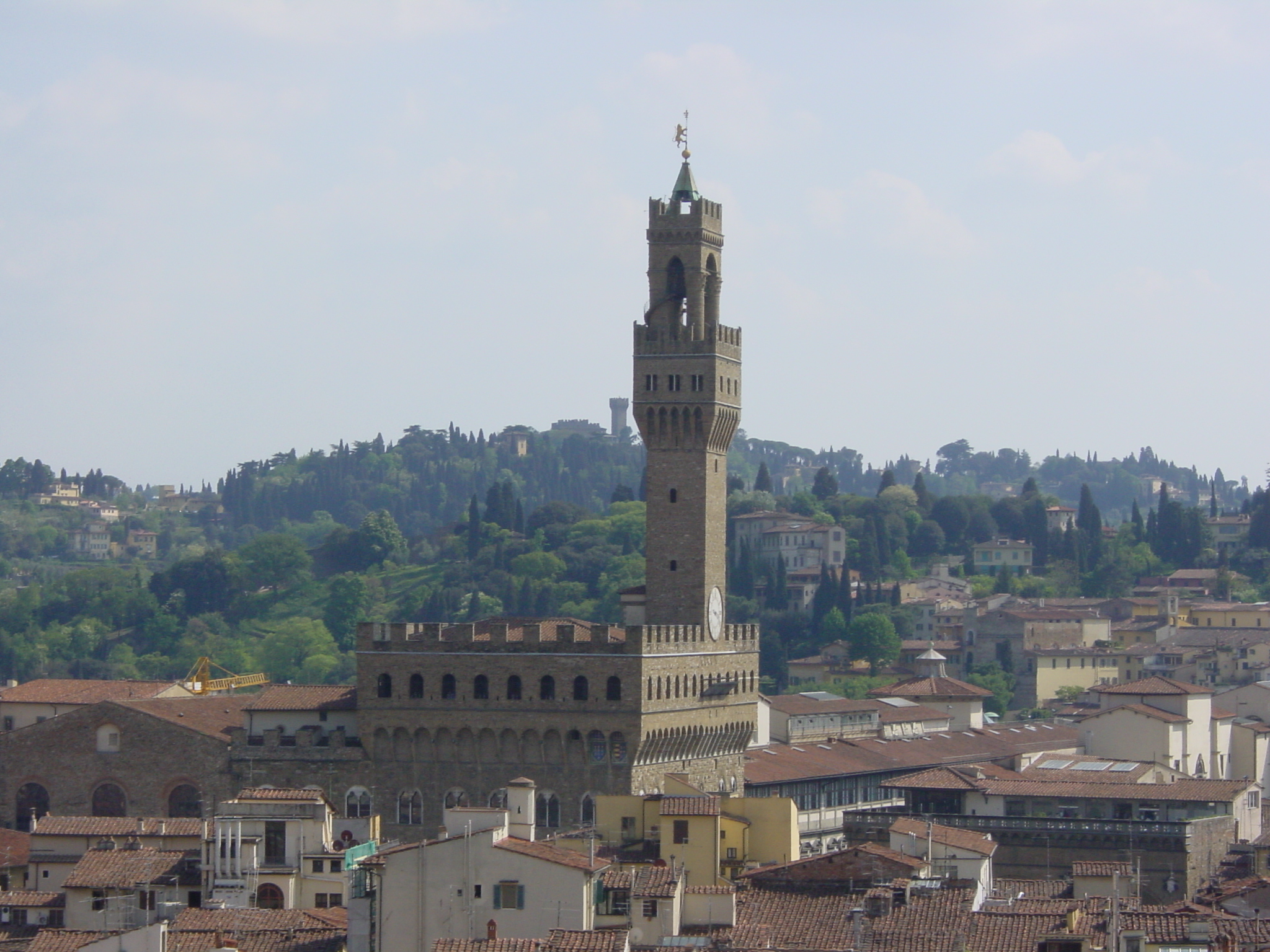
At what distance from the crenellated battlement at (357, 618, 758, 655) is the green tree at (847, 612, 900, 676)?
284 ft

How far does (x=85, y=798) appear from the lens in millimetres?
71188

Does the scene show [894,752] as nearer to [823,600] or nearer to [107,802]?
[107,802]

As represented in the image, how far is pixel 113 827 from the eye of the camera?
62031 millimetres

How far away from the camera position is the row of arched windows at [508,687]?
69.0 meters

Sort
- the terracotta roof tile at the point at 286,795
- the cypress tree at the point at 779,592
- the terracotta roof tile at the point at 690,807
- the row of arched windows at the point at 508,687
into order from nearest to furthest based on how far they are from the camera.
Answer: the terracotta roof tile at the point at 286,795
the terracotta roof tile at the point at 690,807
the row of arched windows at the point at 508,687
the cypress tree at the point at 779,592

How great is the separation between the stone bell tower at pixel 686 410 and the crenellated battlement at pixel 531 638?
172cm

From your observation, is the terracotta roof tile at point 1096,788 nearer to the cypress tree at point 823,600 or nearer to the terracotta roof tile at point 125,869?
the terracotta roof tile at point 125,869

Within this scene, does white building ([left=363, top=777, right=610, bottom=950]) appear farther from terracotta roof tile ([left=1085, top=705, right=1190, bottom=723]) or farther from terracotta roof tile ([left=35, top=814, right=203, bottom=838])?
terracotta roof tile ([left=1085, top=705, right=1190, bottom=723])

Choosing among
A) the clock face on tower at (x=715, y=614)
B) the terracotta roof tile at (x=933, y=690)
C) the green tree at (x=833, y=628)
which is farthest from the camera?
the green tree at (x=833, y=628)

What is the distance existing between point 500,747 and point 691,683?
18.6 ft

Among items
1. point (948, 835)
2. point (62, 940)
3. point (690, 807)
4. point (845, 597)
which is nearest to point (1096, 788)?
point (948, 835)

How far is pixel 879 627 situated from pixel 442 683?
90.6 m

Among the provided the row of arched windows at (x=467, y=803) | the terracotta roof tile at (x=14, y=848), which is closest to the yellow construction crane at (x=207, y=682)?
the row of arched windows at (x=467, y=803)

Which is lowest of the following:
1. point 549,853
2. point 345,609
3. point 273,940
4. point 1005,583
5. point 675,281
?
point 273,940
